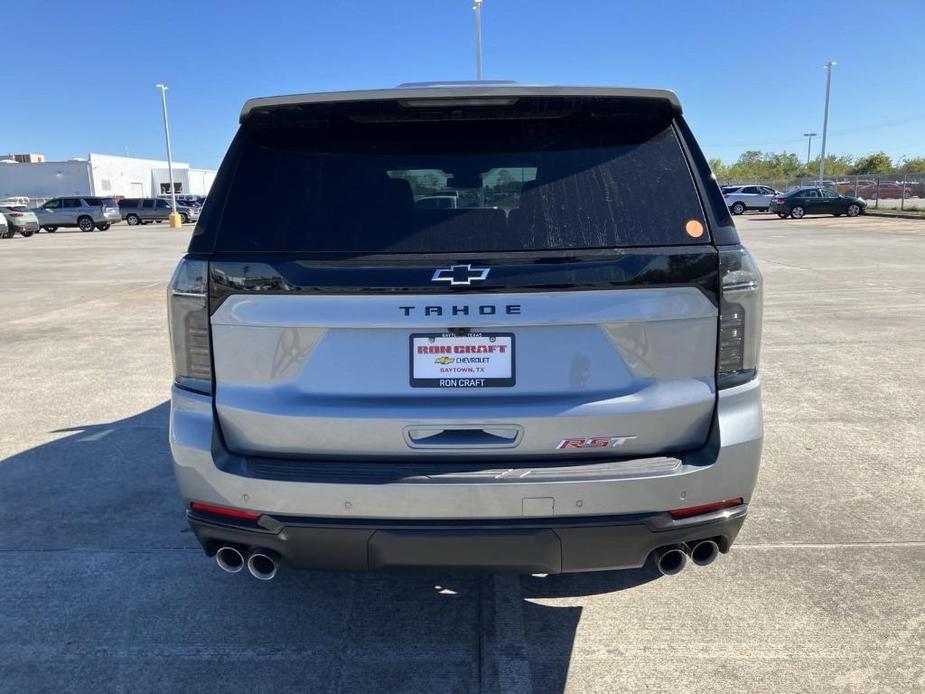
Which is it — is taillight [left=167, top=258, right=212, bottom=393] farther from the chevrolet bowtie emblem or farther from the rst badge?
the rst badge

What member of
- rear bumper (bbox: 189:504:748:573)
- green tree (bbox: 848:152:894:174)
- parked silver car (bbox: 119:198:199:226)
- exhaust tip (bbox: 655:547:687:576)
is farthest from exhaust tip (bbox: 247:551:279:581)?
green tree (bbox: 848:152:894:174)

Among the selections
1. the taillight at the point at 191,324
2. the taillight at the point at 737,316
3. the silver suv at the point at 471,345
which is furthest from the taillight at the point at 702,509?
the taillight at the point at 191,324

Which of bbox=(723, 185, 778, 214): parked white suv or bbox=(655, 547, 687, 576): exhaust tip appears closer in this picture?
bbox=(655, 547, 687, 576): exhaust tip

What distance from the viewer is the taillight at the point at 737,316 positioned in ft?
8.00

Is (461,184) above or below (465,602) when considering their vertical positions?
above

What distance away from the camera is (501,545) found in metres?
2.37

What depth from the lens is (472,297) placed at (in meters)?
2.34

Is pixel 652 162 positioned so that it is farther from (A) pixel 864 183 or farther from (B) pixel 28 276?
(A) pixel 864 183

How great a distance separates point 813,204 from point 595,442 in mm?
42303

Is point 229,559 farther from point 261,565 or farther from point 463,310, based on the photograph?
point 463,310

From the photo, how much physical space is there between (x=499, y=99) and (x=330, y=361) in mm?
1036

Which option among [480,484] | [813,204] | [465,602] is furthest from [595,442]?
[813,204]

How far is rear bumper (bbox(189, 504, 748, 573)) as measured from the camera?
237 cm

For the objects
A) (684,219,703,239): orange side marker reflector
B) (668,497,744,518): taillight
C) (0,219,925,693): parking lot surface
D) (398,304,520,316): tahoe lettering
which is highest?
(684,219,703,239): orange side marker reflector
